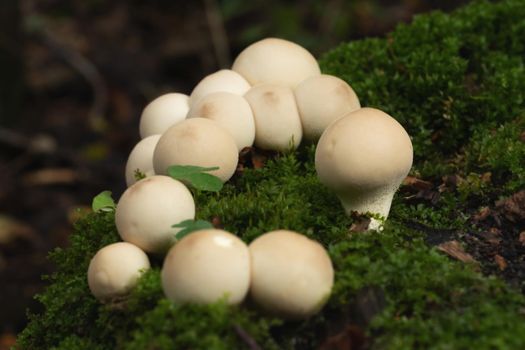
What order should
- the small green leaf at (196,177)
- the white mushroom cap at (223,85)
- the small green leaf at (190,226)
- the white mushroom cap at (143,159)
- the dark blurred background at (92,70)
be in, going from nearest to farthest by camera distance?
the small green leaf at (190,226) → the small green leaf at (196,177) → the white mushroom cap at (143,159) → the white mushroom cap at (223,85) → the dark blurred background at (92,70)

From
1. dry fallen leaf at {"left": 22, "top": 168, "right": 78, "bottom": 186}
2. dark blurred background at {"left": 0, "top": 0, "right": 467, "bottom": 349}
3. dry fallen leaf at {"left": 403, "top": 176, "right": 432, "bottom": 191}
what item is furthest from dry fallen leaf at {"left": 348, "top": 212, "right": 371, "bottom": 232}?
dry fallen leaf at {"left": 22, "top": 168, "right": 78, "bottom": 186}

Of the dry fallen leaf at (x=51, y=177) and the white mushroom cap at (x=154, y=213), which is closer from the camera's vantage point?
the white mushroom cap at (x=154, y=213)

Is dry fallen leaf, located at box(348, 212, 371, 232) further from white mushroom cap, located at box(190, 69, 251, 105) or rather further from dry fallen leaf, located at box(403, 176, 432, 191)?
white mushroom cap, located at box(190, 69, 251, 105)

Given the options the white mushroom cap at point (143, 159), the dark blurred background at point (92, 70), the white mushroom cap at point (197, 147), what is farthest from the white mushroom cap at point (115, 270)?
the dark blurred background at point (92, 70)

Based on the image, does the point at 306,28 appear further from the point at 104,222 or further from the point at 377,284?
the point at 377,284

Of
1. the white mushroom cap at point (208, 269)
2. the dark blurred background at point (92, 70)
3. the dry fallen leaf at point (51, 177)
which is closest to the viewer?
the white mushroom cap at point (208, 269)

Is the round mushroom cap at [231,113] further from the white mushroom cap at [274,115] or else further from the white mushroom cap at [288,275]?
the white mushroom cap at [288,275]
